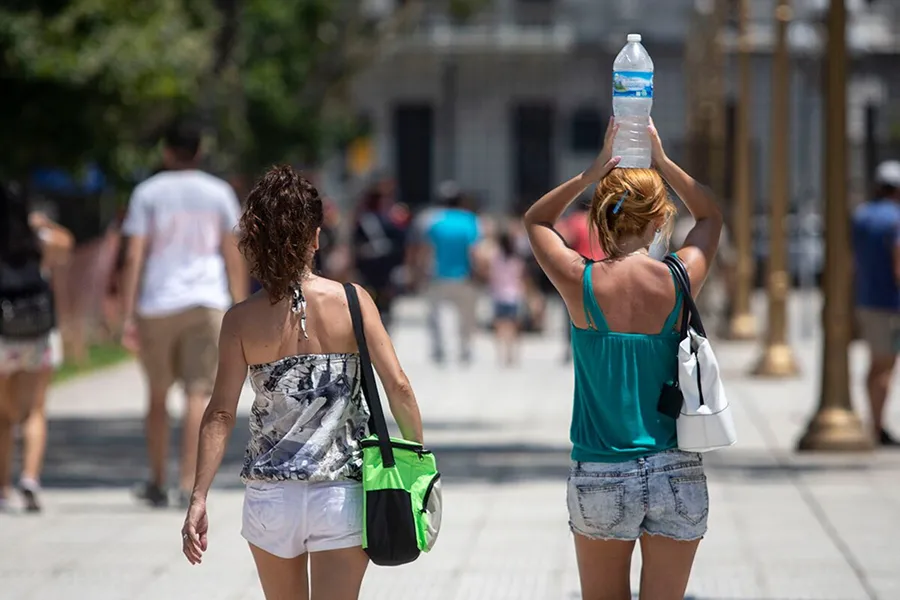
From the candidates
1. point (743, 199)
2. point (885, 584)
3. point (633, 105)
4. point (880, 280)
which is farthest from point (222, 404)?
point (743, 199)

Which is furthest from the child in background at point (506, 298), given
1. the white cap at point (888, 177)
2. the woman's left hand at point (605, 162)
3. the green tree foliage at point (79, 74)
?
the woman's left hand at point (605, 162)

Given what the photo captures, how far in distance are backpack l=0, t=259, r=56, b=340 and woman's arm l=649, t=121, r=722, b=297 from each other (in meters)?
5.18

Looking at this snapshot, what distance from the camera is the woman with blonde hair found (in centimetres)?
501

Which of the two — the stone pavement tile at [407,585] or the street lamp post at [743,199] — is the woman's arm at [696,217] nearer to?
the stone pavement tile at [407,585]

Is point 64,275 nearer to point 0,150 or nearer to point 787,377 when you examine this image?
point 0,150

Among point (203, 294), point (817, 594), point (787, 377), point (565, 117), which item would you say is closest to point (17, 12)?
point (203, 294)

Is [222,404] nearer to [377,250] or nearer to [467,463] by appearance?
[467,463]

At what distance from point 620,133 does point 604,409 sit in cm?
76

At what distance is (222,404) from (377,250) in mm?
16035

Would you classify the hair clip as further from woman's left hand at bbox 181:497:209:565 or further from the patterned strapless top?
woman's left hand at bbox 181:497:209:565

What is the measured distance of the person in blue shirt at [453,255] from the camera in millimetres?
19109

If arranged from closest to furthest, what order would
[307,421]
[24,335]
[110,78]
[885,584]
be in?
1. [307,421]
2. [885,584]
3. [24,335]
4. [110,78]

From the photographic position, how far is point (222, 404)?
5066 mm

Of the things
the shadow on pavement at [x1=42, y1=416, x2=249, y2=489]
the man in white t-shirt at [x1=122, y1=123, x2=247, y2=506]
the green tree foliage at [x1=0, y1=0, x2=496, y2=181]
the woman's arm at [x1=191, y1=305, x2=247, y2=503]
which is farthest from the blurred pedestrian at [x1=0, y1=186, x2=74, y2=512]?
the woman's arm at [x1=191, y1=305, x2=247, y2=503]
